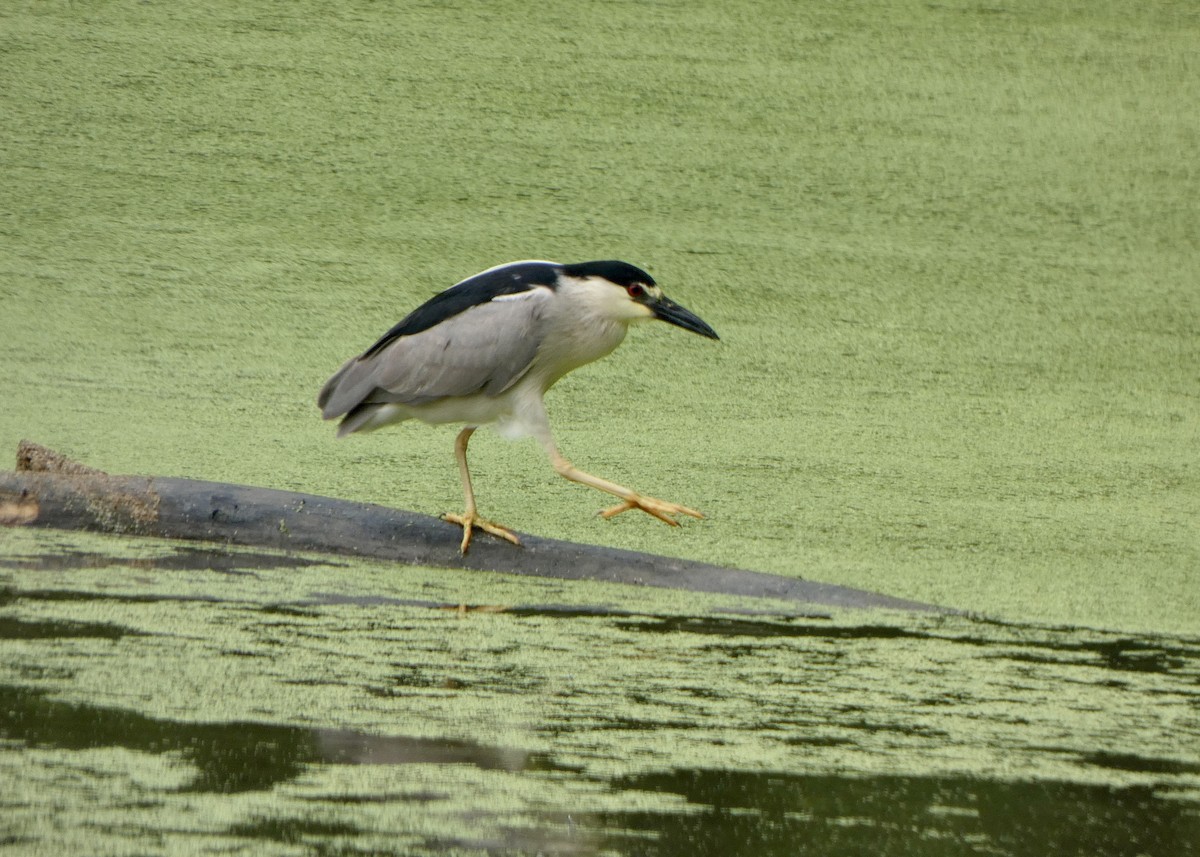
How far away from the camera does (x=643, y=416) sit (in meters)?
3.07

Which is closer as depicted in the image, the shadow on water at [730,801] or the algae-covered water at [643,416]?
the shadow on water at [730,801]

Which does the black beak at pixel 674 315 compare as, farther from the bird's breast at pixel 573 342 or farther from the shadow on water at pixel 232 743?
the shadow on water at pixel 232 743

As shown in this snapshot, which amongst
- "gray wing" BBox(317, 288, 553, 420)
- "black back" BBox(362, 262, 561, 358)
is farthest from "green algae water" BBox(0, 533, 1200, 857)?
"black back" BBox(362, 262, 561, 358)

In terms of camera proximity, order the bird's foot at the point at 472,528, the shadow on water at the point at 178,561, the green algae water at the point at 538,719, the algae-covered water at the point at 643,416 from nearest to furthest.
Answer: the green algae water at the point at 538,719
the algae-covered water at the point at 643,416
the shadow on water at the point at 178,561
the bird's foot at the point at 472,528

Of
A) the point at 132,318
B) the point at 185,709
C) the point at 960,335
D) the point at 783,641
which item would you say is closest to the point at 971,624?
the point at 783,641

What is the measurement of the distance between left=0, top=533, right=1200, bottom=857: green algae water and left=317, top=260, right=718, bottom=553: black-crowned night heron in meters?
0.31

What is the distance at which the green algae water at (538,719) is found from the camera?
1.20 metres

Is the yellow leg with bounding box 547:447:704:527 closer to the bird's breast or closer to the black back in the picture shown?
the bird's breast

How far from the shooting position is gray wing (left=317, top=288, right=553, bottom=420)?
221cm

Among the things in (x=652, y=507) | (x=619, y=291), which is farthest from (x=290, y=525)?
(x=619, y=291)

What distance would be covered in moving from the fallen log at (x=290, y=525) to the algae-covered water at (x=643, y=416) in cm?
4

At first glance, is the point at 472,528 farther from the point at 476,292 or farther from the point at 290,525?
the point at 476,292

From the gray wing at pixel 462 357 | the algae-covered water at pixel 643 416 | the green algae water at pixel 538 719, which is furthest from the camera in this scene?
the gray wing at pixel 462 357

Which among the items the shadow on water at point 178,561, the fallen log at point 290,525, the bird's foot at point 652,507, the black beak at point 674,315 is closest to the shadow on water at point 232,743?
the shadow on water at point 178,561
